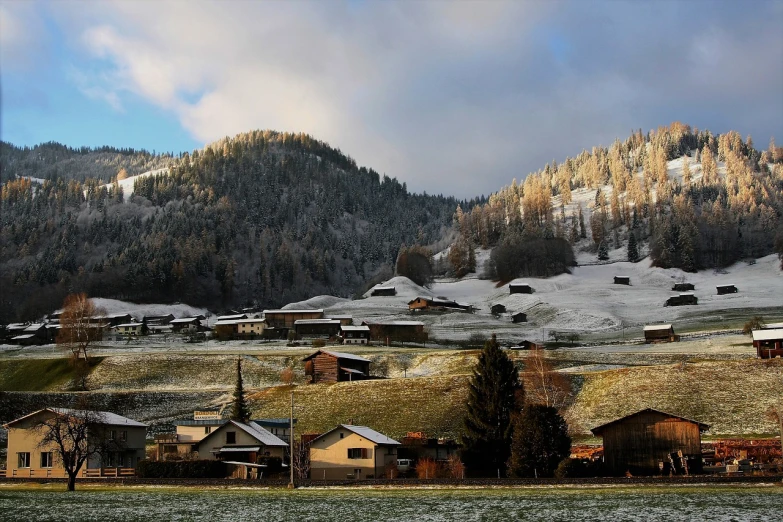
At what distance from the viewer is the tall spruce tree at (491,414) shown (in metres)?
48.3

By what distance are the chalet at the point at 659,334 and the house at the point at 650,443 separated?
2446 inches

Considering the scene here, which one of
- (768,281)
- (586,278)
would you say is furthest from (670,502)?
(586,278)

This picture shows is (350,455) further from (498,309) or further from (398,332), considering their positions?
(498,309)

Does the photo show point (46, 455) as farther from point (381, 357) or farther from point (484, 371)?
point (381, 357)

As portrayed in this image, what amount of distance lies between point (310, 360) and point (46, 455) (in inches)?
1443

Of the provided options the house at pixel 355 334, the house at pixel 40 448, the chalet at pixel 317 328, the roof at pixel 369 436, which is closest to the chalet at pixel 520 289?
the chalet at pixel 317 328

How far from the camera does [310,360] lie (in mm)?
86625

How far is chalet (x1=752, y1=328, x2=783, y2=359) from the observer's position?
81.2 meters

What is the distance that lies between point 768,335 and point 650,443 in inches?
1619

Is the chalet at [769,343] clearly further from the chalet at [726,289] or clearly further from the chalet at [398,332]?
the chalet at [726,289]

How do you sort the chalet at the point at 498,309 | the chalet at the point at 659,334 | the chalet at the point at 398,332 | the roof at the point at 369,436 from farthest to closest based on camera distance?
the chalet at the point at 498,309 < the chalet at the point at 398,332 < the chalet at the point at 659,334 < the roof at the point at 369,436

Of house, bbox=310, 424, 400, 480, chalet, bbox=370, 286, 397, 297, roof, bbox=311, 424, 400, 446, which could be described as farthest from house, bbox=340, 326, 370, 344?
house, bbox=310, 424, 400, 480

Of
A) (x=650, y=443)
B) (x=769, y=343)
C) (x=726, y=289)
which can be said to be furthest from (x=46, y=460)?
(x=726, y=289)

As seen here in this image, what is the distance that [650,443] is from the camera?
47.3 m
